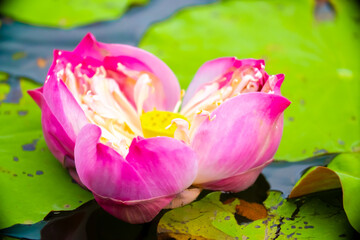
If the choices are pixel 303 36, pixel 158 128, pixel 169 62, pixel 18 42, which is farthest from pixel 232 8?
pixel 158 128

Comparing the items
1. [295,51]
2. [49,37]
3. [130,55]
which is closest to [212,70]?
[130,55]

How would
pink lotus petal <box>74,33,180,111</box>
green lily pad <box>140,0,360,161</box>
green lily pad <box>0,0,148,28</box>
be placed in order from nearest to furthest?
pink lotus petal <box>74,33,180,111</box>
green lily pad <box>140,0,360,161</box>
green lily pad <box>0,0,148,28</box>

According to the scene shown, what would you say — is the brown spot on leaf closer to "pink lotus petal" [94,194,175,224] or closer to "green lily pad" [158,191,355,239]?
"green lily pad" [158,191,355,239]

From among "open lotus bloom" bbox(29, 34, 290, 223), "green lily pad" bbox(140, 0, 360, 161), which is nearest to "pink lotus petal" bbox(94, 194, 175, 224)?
"open lotus bloom" bbox(29, 34, 290, 223)

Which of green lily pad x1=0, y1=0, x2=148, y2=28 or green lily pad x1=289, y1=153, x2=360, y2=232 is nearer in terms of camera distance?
green lily pad x1=289, y1=153, x2=360, y2=232

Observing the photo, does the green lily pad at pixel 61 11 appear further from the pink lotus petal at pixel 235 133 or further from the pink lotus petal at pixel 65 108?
the pink lotus petal at pixel 235 133
